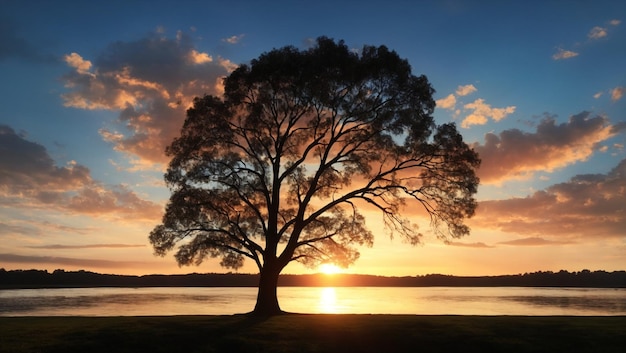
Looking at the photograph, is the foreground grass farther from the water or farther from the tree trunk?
the water

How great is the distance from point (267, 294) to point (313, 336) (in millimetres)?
12359

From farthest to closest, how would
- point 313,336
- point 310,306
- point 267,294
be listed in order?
point 310,306, point 267,294, point 313,336

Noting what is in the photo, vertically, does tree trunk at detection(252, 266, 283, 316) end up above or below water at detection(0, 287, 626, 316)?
above

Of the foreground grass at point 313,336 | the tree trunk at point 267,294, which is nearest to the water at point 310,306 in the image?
the tree trunk at point 267,294

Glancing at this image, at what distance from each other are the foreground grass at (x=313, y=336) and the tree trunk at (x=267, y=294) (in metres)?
6.21

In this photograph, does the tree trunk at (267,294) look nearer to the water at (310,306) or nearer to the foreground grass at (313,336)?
the foreground grass at (313,336)

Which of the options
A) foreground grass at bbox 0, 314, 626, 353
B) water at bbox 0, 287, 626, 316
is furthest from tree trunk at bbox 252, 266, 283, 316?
water at bbox 0, 287, 626, 316

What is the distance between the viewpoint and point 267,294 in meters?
37.5

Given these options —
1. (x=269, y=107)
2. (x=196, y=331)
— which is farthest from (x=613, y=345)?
(x=269, y=107)

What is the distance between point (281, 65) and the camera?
37438mm

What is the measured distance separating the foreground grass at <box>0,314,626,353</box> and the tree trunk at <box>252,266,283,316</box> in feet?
20.4

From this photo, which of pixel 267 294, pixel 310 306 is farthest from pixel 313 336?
pixel 310 306

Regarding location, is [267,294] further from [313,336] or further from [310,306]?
[310,306]

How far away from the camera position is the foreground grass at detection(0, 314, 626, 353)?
23.0 meters
